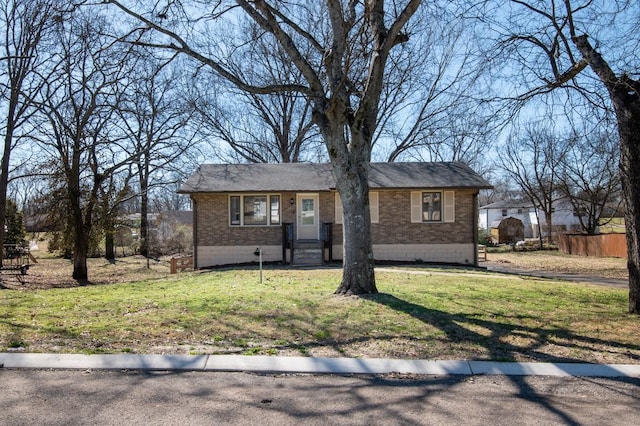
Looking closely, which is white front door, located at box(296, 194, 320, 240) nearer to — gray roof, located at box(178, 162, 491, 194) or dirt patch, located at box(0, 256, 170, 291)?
gray roof, located at box(178, 162, 491, 194)

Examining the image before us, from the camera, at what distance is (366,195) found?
9125mm

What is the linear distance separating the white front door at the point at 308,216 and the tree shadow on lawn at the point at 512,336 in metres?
12.6

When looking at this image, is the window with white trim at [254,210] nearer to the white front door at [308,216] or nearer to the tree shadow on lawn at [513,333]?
the white front door at [308,216]

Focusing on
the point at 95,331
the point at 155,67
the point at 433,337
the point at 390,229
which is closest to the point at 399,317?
the point at 433,337

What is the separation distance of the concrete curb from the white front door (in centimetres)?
1485

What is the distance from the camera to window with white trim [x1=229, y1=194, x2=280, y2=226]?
20.0 m

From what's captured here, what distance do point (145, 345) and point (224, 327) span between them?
4.00 ft

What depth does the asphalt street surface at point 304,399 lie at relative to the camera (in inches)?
146

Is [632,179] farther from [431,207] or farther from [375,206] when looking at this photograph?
[375,206]

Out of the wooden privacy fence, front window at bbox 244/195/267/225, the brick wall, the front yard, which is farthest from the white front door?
the wooden privacy fence

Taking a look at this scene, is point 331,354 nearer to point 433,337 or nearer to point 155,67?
point 433,337

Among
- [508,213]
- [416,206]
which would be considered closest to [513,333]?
[416,206]

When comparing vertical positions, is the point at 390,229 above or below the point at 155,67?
below

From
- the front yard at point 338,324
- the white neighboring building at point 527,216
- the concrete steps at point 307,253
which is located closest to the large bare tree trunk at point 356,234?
the front yard at point 338,324
